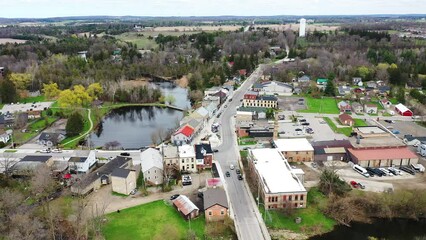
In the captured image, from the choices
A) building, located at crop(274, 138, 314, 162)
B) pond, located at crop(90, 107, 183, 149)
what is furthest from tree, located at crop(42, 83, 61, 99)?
building, located at crop(274, 138, 314, 162)

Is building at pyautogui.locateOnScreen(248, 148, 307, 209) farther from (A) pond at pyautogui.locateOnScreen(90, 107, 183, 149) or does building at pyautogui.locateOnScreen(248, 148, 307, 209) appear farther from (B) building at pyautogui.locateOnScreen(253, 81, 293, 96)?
(B) building at pyautogui.locateOnScreen(253, 81, 293, 96)

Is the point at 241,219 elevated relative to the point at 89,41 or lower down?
lower down

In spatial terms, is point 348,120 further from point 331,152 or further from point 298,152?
point 298,152

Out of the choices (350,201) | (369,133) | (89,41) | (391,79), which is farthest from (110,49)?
(350,201)

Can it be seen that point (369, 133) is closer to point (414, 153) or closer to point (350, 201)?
point (414, 153)

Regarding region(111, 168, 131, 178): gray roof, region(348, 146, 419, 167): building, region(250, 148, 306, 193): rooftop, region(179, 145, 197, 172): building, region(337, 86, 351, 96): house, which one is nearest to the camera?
region(250, 148, 306, 193): rooftop

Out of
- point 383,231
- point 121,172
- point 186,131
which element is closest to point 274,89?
point 186,131
